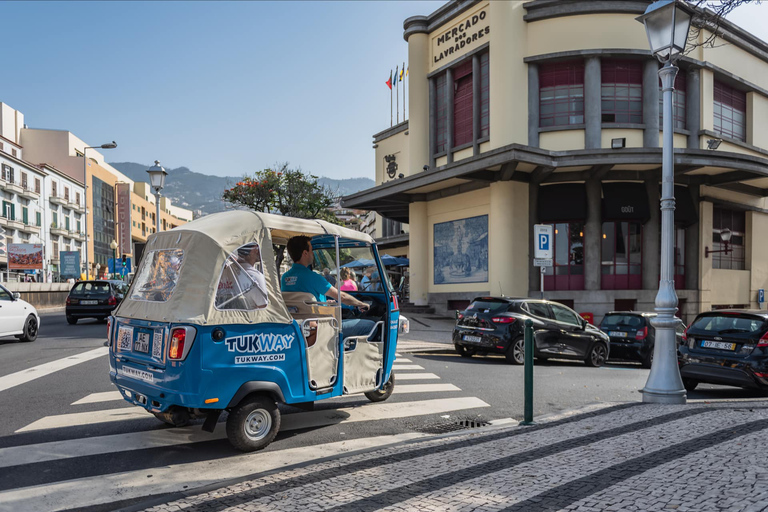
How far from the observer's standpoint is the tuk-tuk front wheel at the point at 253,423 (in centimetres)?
530

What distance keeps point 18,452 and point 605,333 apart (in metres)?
12.7

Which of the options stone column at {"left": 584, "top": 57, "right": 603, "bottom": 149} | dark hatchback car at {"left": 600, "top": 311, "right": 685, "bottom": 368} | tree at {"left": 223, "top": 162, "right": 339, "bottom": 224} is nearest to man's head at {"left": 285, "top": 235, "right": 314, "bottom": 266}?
dark hatchback car at {"left": 600, "top": 311, "right": 685, "bottom": 368}

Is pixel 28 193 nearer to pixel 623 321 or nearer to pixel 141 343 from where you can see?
pixel 623 321

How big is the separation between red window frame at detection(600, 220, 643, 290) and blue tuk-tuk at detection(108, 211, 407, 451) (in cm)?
1869

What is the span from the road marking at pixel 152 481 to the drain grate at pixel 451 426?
90cm

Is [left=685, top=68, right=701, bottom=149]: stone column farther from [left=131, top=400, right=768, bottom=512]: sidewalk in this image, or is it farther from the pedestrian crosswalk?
[left=131, top=400, right=768, bottom=512]: sidewalk

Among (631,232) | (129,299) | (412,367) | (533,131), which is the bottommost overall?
(412,367)

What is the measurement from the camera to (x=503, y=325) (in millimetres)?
12570

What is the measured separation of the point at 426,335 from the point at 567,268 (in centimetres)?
766

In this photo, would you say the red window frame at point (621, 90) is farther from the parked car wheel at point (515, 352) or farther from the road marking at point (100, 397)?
the road marking at point (100, 397)

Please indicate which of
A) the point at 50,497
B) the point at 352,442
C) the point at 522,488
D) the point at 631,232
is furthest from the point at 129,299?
the point at 631,232

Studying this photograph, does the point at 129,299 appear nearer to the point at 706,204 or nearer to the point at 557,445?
the point at 557,445

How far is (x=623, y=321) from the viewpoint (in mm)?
14375

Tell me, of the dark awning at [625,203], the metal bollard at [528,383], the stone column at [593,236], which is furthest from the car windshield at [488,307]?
the dark awning at [625,203]
